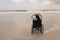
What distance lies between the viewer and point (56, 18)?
1.36 metres

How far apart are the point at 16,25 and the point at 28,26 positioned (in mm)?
111

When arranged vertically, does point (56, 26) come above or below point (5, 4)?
below

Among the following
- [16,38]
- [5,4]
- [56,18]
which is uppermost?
[5,4]

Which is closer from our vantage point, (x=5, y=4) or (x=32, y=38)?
(x=32, y=38)

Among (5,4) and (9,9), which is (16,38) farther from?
(5,4)

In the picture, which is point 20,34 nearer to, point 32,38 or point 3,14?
point 32,38

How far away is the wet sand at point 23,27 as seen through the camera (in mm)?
1076

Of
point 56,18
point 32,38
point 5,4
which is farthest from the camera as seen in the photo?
point 5,4

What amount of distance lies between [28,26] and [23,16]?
0.24m

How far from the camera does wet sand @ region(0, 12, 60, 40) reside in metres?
1.08

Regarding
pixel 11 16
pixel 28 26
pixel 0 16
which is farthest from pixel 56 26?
pixel 0 16

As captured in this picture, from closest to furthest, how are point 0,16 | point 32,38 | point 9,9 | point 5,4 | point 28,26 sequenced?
point 32,38 < point 28,26 < point 0,16 < point 9,9 < point 5,4

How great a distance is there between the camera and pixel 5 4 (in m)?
1.90

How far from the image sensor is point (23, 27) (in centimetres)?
120
